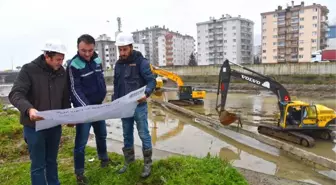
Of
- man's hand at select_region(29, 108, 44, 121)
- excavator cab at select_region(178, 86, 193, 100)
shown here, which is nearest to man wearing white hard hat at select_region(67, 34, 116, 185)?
man's hand at select_region(29, 108, 44, 121)

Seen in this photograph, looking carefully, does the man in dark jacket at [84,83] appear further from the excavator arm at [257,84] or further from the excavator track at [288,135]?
the excavator track at [288,135]

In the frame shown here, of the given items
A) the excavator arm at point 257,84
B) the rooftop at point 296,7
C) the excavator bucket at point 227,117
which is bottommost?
the excavator bucket at point 227,117

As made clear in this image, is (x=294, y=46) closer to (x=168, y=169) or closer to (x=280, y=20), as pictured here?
(x=280, y=20)

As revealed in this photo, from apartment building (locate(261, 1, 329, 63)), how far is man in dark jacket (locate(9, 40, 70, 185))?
56.3 meters

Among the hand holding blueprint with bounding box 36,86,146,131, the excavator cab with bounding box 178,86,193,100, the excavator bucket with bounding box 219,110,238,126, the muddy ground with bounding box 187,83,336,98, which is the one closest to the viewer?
the hand holding blueprint with bounding box 36,86,146,131

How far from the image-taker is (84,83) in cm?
337

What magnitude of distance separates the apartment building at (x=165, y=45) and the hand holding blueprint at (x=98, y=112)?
7361cm

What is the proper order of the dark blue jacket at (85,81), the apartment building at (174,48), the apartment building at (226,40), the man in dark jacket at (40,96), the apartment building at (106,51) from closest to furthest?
the man in dark jacket at (40,96) < the dark blue jacket at (85,81) < the apartment building at (226,40) < the apartment building at (174,48) < the apartment building at (106,51)

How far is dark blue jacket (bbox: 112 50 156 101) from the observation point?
11.4 feet

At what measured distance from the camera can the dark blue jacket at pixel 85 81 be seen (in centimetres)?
328

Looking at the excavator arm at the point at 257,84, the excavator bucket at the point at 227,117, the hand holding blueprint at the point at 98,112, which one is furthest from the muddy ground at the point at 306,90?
the hand holding blueprint at the point at 98,112

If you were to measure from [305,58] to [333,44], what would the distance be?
676cm

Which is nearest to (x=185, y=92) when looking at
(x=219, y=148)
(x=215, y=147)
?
(x=215, y=147)

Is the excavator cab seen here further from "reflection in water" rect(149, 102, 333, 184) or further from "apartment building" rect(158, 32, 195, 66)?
"apartment building" rect(158, 32, 195, 66)
